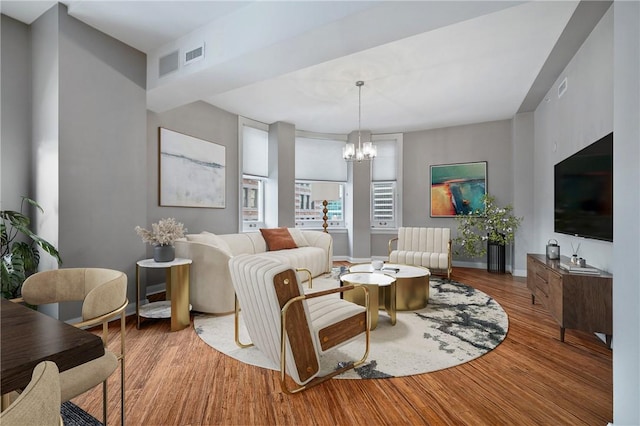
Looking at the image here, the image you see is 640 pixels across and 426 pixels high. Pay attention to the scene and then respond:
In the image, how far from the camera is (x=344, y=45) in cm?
272

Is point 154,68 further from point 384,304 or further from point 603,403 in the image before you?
point 603,403

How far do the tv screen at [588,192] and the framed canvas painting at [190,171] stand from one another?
4.80 metres

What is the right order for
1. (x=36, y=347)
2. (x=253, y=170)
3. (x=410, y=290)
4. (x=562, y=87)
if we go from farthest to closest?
1. (x=253, y=170)
2. (x=562, y=87)
3. (x=410, y=290)
4. (x=36, y=347)

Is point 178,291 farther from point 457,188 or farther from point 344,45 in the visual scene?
point 457,188

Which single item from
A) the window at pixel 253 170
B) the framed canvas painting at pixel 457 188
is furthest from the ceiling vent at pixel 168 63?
the framed canvas painting at pixel 457 188

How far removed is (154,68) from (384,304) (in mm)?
3623

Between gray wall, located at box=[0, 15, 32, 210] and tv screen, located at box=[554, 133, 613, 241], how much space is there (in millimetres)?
5280

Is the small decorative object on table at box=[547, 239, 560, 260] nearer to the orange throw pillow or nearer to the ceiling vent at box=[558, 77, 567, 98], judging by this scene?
the ceiling vent at box=[558, 77, 567, 98]

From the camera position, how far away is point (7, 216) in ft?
9.43

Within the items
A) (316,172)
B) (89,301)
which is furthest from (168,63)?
(316,172)

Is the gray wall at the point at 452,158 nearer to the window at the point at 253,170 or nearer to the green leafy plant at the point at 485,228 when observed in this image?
the green leafy plant at the point at 485,228

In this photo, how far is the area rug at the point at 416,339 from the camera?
2.39 metres

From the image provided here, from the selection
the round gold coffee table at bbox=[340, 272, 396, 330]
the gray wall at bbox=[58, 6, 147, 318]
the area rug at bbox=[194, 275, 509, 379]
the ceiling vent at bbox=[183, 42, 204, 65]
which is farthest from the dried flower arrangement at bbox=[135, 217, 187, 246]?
the round gold coffee table at bbox=[340, 272, 396, 330]

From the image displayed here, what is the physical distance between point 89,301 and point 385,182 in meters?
6.48
